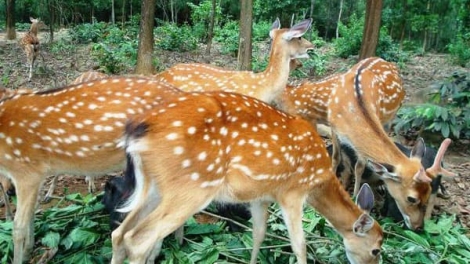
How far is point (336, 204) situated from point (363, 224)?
0.27 m

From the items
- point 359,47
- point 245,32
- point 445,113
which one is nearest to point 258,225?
point 445,113

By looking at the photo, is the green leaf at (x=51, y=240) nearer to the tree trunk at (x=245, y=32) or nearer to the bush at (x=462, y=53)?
the tree trunk at (x=245, y=32)

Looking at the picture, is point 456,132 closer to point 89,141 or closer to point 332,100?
point 332,100

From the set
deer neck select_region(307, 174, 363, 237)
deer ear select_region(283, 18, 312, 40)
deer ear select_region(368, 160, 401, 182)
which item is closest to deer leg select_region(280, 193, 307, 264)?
deer neck select_region(307, 174, 363, 237)

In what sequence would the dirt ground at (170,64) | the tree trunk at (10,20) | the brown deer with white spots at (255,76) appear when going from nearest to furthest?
the dirt ground at (170,64), the brown deer with white spots at (255,76), the tree trunk at (10,20)

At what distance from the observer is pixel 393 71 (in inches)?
289

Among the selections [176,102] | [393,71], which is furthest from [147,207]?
[393,71]

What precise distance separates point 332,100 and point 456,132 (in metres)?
2.26

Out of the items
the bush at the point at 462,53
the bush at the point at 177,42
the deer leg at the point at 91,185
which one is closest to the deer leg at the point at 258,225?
the deer leg at the point at 91,185

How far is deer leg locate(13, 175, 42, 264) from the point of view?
407 centimetres

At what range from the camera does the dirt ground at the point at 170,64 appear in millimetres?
6062

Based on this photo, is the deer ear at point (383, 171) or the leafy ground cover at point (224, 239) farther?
the deer ear at point (383, 171)

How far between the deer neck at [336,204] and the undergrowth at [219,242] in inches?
20.0

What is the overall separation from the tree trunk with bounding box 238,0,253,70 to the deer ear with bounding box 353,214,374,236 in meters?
6.08
